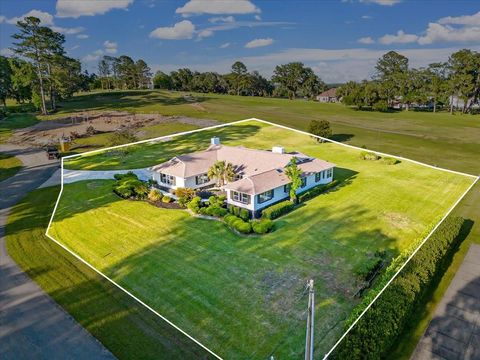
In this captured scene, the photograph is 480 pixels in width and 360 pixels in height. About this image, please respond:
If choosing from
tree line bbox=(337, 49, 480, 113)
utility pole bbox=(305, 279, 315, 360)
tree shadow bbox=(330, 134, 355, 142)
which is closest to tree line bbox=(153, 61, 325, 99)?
tree line bbox=(337, 49, 480, 113)

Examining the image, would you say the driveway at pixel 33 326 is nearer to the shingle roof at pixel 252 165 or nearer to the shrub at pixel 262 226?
the shingle roof at pixel 252 165

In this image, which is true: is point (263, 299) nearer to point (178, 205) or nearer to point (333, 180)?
point (178, 205)

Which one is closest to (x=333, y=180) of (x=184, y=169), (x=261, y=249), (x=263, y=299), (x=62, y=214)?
(x=261, y=249)

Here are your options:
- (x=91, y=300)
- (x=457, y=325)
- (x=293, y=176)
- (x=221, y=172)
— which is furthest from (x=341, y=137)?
(x=91, y=300)

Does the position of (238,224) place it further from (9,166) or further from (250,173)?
(9,166)

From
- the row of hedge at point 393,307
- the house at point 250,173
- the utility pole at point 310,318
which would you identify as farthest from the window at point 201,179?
the utility pole at point 310,318
